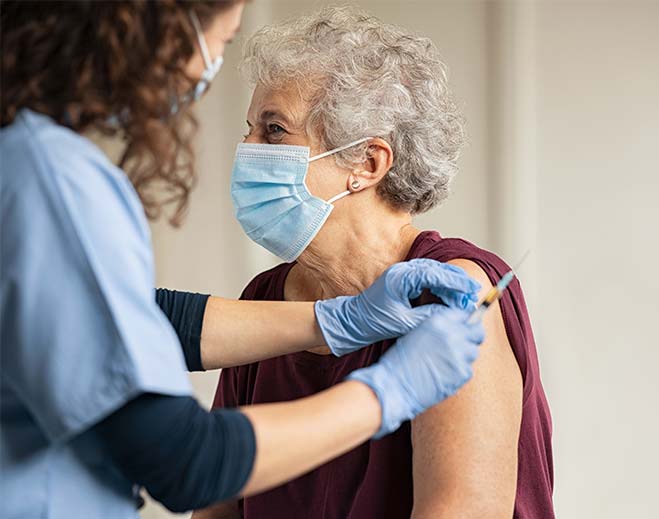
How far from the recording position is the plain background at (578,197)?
2797 mm

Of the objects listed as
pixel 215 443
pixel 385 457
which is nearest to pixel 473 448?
pixel 385 457

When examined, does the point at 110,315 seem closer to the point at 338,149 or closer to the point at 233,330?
the point at 233,330

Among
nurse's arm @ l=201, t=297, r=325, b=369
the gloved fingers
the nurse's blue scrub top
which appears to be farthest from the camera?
nurse's arm @ l=201, t=297, r=325, b=369

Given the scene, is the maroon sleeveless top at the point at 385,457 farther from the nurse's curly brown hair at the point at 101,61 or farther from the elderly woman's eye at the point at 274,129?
the nurse's curly brown hair at the point at 101,61

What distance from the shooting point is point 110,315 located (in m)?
0.96

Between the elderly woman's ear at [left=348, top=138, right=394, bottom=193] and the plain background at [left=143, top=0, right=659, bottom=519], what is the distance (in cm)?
120

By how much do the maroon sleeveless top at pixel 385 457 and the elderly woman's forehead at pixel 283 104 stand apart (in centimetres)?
32

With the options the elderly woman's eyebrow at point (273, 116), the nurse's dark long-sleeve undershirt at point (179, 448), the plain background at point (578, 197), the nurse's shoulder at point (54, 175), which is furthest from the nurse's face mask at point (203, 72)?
the plain background at point (578, 197)

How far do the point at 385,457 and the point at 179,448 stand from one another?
0.71 metres

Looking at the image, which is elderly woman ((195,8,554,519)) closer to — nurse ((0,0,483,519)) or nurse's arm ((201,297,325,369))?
nurse's arm ((201,297,325,369))

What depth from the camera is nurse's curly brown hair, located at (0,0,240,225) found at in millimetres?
1019

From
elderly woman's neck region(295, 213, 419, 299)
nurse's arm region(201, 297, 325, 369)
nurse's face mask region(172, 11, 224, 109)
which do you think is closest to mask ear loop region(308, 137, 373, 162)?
elderly woman's neck region(295, 213, 419, 299)

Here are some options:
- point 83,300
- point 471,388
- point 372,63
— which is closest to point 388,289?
point 471,388

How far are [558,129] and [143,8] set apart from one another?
2043 millimetres
